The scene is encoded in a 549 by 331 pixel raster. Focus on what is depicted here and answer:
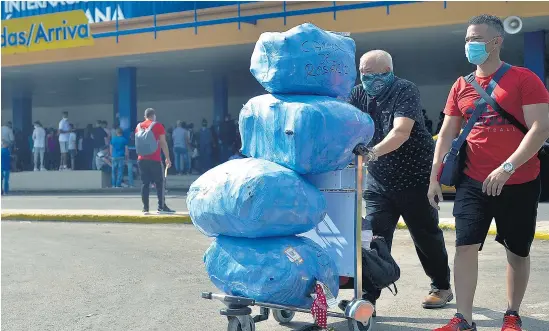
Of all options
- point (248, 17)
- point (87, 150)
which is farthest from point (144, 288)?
point (87, 150)

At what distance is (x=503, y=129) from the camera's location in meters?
4.22

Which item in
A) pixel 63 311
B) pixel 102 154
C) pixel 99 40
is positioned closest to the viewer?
pixel 63 311

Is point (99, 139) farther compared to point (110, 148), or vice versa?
point (99, 139)

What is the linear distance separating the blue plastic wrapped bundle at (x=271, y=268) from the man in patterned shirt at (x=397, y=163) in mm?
810

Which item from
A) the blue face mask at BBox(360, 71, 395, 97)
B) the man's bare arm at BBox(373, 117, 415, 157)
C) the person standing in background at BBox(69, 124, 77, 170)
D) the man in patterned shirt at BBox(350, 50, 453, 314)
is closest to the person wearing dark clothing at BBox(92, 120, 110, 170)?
the person standing in background at BBox(69, 124, 77, 170)

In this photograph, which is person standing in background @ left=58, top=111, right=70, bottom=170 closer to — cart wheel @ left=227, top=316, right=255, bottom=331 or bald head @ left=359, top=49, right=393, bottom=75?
bald head @ left=359, top=49, right=393, bottom=75

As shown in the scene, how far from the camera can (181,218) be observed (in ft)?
37.6

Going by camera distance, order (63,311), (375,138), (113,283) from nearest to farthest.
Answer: (375,138) → (63,311) → (113,283)

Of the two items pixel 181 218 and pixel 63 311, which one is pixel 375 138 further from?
pixel 181 218

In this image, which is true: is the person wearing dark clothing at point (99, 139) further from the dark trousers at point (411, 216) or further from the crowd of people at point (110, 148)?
the dark trousers at point (411, 216)

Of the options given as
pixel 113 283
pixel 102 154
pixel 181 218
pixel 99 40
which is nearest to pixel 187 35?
pixel 99 40

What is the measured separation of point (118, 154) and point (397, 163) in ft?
51.9

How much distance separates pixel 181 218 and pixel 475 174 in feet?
25.0

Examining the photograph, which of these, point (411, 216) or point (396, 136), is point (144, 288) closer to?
point (411, 216)
